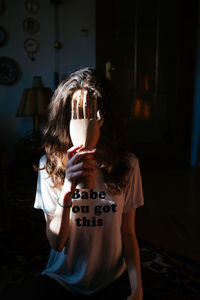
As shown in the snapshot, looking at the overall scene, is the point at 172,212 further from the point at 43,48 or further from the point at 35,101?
the point at 43,48

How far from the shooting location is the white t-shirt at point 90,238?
88 centimetres

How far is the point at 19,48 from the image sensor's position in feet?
11.8

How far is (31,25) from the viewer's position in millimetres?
3582

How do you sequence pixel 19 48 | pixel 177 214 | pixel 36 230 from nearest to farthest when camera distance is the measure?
pixel 36 230 < pixel 177 214 < pixel 19 48

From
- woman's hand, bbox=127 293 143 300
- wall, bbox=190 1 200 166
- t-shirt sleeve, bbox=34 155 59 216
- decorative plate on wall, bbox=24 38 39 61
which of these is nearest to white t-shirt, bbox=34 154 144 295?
t-shirt sleeve, bbox=34 155 59 216

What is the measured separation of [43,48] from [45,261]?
9.51ft

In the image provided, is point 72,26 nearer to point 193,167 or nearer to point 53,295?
point 193,167

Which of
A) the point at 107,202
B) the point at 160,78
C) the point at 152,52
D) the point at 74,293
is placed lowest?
the point at 74,293

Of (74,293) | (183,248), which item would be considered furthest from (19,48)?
(74,293)

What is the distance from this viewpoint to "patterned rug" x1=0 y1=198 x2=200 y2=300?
1423mm

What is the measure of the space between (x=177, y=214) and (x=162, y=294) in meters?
1.10

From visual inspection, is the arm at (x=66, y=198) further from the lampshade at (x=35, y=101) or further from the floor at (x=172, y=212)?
the lampshade at (x=35, y=101)

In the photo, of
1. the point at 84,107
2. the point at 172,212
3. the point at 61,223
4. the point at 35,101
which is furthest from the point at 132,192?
the point at 35,101

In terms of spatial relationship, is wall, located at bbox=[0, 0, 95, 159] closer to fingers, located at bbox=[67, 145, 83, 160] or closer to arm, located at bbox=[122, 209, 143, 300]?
arm, located at bbox=[122, 209, 143, 300]
